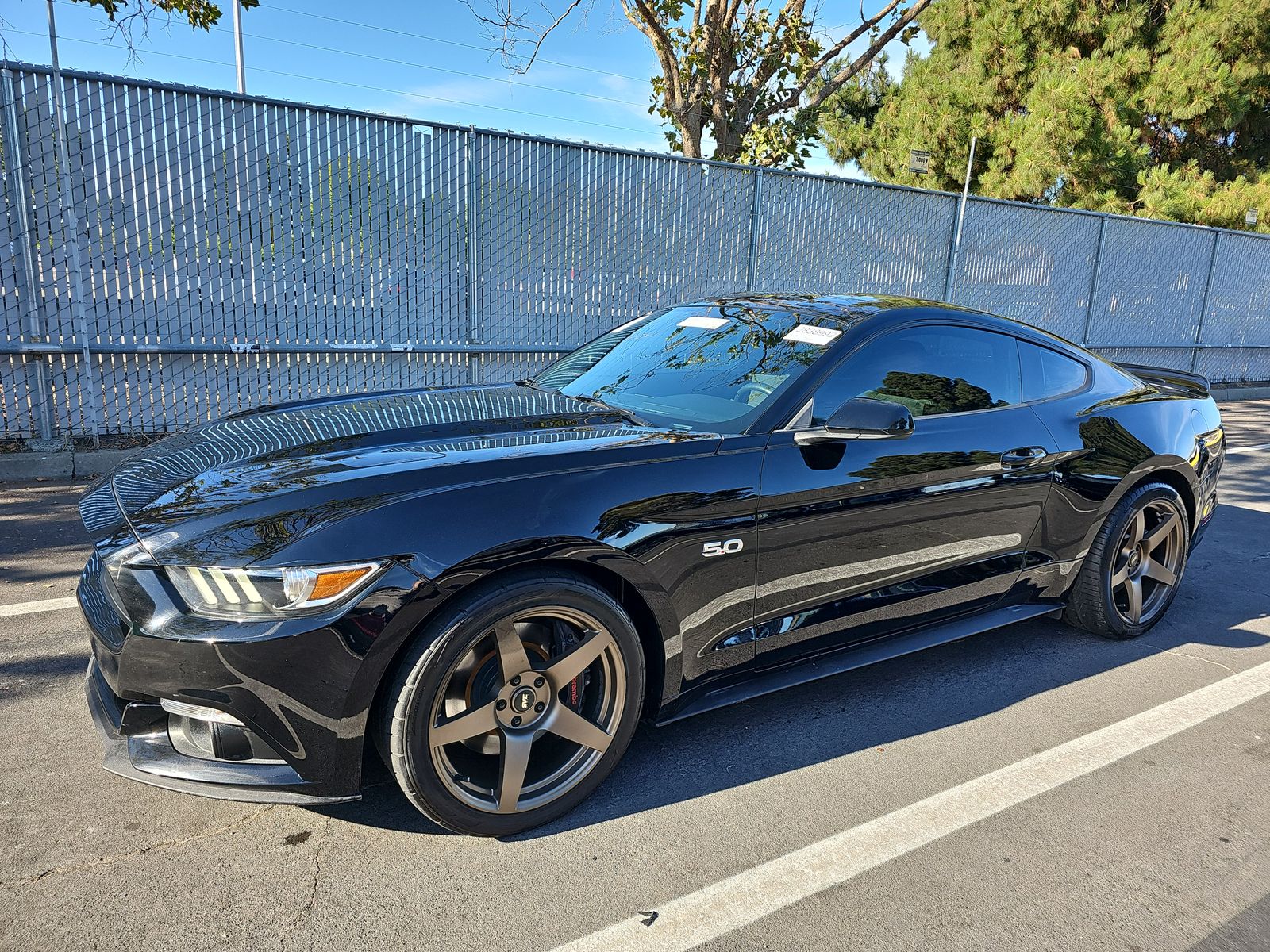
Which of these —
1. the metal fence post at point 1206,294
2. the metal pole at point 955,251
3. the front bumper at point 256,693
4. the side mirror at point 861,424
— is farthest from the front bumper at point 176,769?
the metal fence post at point 1206,294

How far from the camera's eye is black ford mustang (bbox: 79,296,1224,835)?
7.11ft

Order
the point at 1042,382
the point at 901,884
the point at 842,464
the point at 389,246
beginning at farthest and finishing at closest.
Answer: the point at 389,246
the point at 1042,382
the point at 842,464
the point at 901,884

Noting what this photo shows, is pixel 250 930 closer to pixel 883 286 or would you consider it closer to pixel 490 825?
pixel 490 825

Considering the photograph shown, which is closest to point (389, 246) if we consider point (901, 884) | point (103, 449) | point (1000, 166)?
point (103, 449)

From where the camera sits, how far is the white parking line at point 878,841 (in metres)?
2.16

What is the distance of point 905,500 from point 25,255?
6429 mm

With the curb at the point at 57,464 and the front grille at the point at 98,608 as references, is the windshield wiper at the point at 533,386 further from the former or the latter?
the curb at the point at 57,464

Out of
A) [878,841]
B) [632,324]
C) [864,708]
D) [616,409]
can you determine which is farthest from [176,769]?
[632,324]

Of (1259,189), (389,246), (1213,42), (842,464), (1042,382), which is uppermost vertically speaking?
(1213,42)

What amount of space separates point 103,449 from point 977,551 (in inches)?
247

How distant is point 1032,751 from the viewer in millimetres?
3107

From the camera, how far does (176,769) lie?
7.13 ft

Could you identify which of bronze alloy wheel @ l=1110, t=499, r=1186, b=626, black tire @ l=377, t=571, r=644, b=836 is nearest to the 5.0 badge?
black tire @ l=377, t=571, r=644, b=836

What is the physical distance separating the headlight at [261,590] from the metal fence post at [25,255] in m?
5.43
